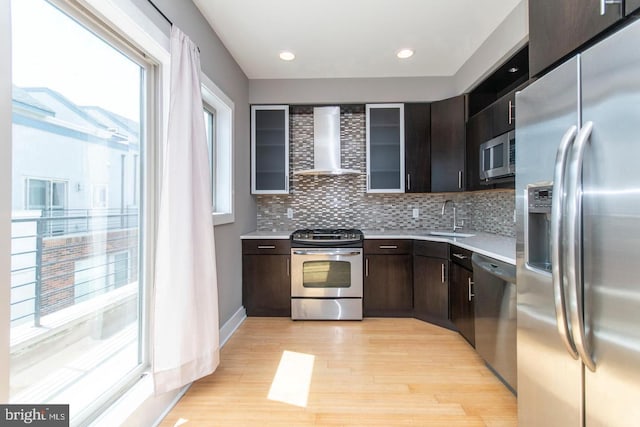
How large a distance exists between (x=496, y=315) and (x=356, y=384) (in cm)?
102

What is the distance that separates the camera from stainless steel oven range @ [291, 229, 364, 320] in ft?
10.6

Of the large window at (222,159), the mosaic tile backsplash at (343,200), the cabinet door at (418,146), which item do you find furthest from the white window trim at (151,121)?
the cabinet door at (418,146)

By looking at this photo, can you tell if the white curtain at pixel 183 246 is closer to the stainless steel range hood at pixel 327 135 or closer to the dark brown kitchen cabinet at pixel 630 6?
the stainless steel range hood at pixel 327 135

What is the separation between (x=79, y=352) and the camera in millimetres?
1465

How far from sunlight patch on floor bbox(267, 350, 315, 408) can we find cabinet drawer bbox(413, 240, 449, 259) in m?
1.50

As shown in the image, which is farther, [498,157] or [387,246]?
[387,246]

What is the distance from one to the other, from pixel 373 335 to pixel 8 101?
111 inches

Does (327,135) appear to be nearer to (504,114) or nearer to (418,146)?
(418,146)

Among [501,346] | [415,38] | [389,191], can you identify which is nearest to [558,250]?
[501,346]

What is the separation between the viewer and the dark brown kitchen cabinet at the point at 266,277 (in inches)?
131

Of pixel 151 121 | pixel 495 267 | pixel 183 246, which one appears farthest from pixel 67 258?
pixel 495 267

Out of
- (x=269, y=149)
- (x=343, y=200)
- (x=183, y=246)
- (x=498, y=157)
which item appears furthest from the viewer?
(x=343, y=200)

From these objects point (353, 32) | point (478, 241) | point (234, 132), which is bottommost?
point (478, 241)

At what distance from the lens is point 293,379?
2.13m
